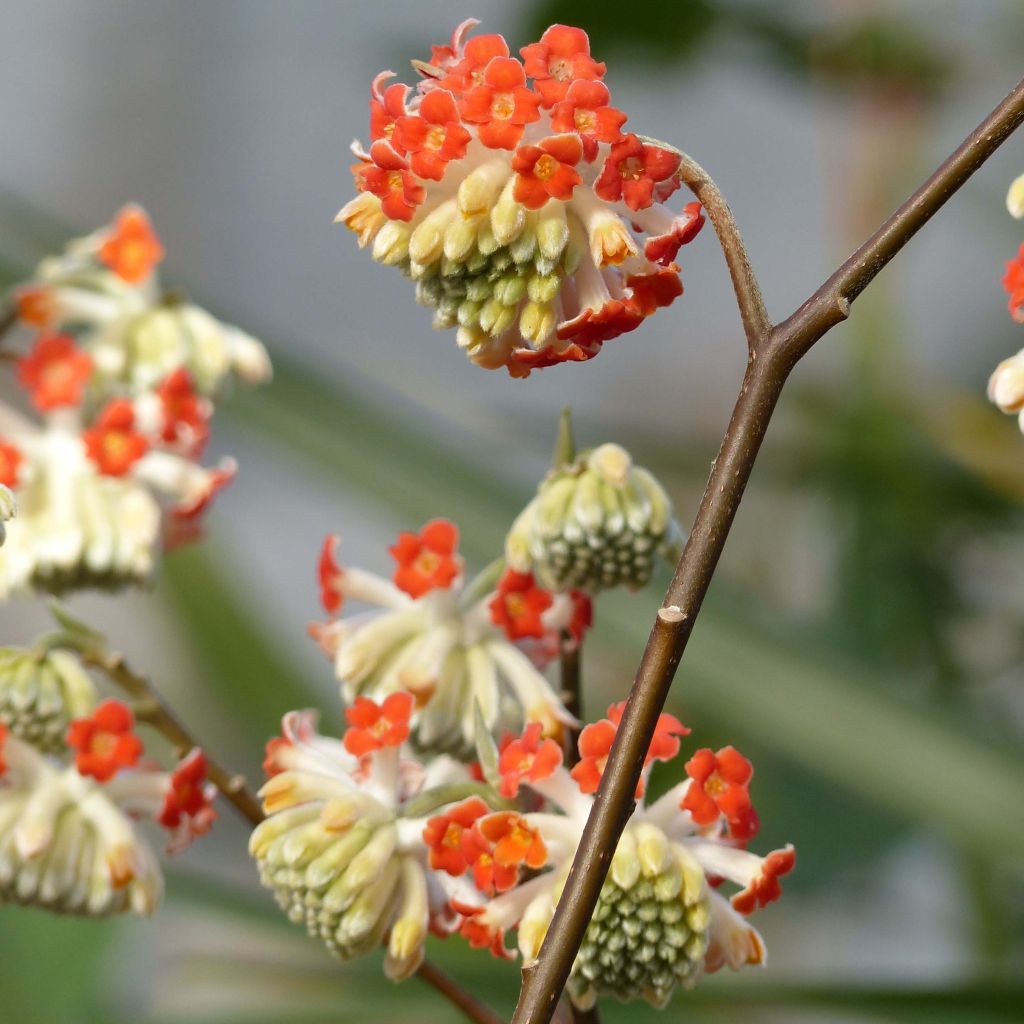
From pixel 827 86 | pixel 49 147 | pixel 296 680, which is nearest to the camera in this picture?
pixel 296 680

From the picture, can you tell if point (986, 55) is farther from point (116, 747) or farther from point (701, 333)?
point (116, 747)

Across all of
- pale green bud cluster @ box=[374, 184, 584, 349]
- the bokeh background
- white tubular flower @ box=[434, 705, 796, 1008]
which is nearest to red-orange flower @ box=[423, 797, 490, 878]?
white tubular flower @ box=[434, 705, 796, 1008]

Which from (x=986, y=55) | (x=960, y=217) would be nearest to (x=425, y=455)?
(x=986, y=55)

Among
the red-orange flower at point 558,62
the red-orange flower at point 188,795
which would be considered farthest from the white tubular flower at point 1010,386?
the red-orange flower at point 188,795

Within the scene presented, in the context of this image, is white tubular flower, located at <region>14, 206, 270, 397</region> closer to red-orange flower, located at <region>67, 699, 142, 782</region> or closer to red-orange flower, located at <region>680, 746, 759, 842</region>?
red-orange flower, located at <region>67, 699, 142, 782</region>

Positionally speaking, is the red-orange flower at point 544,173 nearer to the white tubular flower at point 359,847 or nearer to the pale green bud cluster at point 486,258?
the pale green bud cluster at point 486,258
